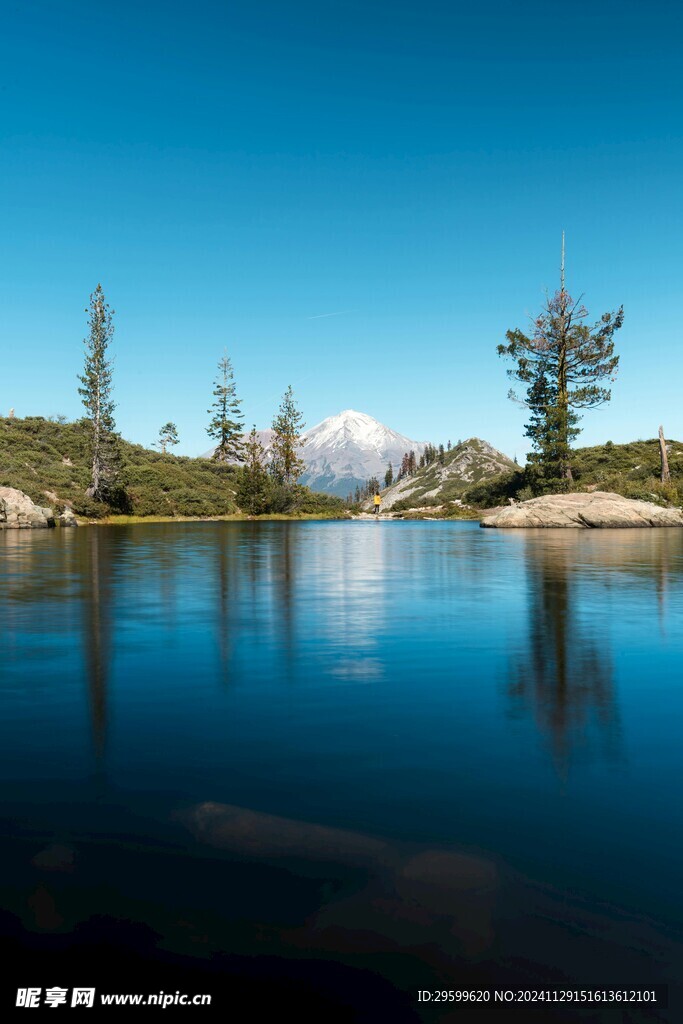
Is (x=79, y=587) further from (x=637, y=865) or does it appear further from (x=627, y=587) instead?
(x=637, y=865)

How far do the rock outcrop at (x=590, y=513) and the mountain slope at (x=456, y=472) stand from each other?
10351 cm

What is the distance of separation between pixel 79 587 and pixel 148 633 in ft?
20.1

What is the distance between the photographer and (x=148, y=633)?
948cm

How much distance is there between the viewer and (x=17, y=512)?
1740 inches

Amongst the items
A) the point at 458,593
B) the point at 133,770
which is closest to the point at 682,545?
the point at 458,593

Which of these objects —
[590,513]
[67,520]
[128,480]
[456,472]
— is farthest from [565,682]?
[456,472]

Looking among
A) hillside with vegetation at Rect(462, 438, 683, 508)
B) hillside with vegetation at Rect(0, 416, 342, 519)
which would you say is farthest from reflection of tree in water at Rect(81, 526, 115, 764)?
hillside with vegetation at Rect(462, 438, 683, 508)

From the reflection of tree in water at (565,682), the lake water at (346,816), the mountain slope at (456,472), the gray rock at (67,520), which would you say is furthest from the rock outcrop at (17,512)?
the mountain slope at (456,472)

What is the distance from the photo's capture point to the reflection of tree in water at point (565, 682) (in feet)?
17.3

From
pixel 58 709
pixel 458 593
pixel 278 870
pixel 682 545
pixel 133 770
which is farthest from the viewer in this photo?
pixel 682 545

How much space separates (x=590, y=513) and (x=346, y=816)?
42657mm

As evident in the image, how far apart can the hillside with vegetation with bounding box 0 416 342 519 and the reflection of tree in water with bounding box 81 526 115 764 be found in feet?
132

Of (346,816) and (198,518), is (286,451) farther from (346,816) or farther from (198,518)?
(346,816)

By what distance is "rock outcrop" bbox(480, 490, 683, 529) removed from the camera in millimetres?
42812
